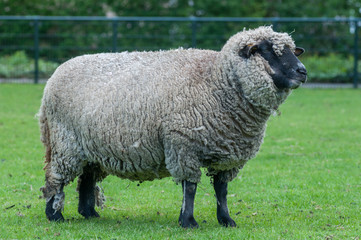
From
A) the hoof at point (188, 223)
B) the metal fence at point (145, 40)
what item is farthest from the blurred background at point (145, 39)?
the hoof at point (188, 223)

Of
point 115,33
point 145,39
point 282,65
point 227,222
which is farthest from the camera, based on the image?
point 145,39

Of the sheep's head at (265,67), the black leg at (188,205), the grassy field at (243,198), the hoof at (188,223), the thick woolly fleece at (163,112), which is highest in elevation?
the sheep's head at (265,67)

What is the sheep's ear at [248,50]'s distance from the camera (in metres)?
5.41

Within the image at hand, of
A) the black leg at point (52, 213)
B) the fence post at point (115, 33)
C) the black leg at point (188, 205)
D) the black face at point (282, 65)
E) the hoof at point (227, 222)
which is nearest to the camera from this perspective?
the black face at point (282, 65)

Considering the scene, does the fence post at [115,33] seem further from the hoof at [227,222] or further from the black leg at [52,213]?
the hoof at [227,222]

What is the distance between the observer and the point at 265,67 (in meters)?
5.38

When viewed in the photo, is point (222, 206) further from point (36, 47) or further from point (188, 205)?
point (36, 47)

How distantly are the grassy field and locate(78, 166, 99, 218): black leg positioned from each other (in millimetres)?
113

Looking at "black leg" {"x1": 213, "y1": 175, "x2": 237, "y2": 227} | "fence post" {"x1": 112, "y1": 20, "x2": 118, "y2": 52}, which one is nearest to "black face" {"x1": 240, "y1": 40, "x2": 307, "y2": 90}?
"black leg" {"x1": 213, "y1": 175, "x2": 237, "y2": 227}

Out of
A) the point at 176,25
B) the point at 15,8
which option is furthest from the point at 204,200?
the point at 15,8

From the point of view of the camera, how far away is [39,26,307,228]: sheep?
17.9 ft

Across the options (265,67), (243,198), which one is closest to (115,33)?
(243,198)

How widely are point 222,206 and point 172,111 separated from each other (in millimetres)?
1152

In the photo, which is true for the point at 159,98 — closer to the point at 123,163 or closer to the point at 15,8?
the point at 123,163
